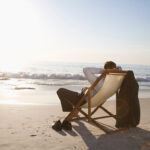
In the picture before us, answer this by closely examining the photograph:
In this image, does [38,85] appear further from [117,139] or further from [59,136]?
[117,139]

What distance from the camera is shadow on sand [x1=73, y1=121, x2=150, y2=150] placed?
124 inches

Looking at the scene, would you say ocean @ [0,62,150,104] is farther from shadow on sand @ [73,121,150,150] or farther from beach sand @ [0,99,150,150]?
shadow on sand @ [73,121,150,150]

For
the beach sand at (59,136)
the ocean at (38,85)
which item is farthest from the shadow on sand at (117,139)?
the ocean at (38,85)

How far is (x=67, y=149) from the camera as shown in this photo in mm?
2998

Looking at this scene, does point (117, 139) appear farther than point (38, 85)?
No

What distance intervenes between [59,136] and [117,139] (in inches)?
34.0

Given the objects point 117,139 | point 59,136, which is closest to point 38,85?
point 59,136

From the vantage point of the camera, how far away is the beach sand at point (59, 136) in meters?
3.12

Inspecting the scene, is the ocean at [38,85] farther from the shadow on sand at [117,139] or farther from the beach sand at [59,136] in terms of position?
the shadow on sand at [117,139]

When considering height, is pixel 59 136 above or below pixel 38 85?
above

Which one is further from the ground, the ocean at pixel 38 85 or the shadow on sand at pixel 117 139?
the shadow on sand at pixel 117 139

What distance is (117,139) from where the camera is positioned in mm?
3523

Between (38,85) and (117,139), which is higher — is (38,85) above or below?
below

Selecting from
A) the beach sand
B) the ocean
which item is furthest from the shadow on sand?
the ocean
